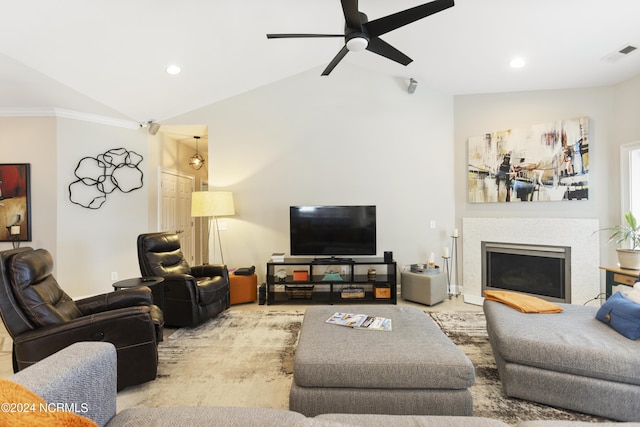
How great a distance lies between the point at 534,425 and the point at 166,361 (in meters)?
2.42

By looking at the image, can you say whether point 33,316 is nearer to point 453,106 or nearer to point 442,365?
point 442,365

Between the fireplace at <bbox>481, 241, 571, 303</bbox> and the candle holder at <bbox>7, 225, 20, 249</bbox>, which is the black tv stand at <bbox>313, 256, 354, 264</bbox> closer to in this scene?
the fireplace at <bbox>481, 241, 571, 303</bbox>

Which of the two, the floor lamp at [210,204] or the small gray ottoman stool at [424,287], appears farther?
the floor lamp at [210,204]

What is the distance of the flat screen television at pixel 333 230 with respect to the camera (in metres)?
3.93

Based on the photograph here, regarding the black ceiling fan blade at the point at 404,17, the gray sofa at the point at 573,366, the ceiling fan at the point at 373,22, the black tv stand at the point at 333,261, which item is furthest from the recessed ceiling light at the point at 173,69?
the gray sofa at the point at 573,366

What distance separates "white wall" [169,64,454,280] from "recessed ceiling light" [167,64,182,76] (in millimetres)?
844

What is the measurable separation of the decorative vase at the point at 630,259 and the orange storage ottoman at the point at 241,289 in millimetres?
4118

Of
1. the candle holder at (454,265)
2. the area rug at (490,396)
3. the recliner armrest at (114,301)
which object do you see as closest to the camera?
the area rug at (490,396)

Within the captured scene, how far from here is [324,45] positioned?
3834mm

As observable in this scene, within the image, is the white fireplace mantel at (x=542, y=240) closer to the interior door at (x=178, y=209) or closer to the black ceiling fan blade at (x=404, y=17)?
the black ceiling fan blade at (x=404, y=17)

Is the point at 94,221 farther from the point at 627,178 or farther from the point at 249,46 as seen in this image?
the point at 627,178

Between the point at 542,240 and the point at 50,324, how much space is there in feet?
16.1

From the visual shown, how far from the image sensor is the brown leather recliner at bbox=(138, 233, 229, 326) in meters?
2.97

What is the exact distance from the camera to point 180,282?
2988 millimetres
